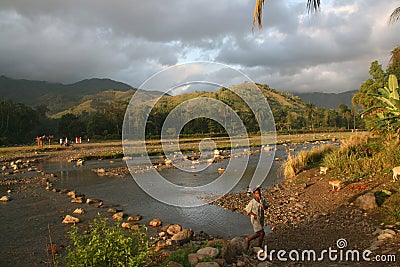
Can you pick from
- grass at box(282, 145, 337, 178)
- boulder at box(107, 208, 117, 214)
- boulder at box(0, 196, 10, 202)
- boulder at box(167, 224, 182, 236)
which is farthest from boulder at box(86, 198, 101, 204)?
grass at box(282, 145, 337, 178)

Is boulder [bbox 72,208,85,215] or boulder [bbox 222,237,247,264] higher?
boulder [bbox 222,237,247,264]

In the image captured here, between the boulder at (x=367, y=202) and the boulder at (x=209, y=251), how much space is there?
5410 mm

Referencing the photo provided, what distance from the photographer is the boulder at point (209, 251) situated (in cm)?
563

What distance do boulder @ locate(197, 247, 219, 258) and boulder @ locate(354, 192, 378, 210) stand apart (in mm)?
5410

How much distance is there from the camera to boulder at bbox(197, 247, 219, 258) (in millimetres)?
5633

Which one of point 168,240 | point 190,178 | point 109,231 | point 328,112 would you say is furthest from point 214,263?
point 328,112

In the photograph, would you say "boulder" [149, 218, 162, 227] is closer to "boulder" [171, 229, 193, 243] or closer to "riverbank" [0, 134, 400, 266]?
"riverbank" [0, 134, 400, 266]

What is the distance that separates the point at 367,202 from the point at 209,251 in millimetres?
5622

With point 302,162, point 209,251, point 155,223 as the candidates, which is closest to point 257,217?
point 209,251

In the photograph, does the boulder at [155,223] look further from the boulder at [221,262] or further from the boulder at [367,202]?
the boulder at [367,202]

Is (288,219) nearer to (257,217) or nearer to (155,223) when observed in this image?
(257,217)

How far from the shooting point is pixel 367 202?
8812mm

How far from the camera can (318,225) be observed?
8.21 m

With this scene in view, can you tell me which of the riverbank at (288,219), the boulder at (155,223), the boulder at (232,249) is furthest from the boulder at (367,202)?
the boulder at (155,223)
